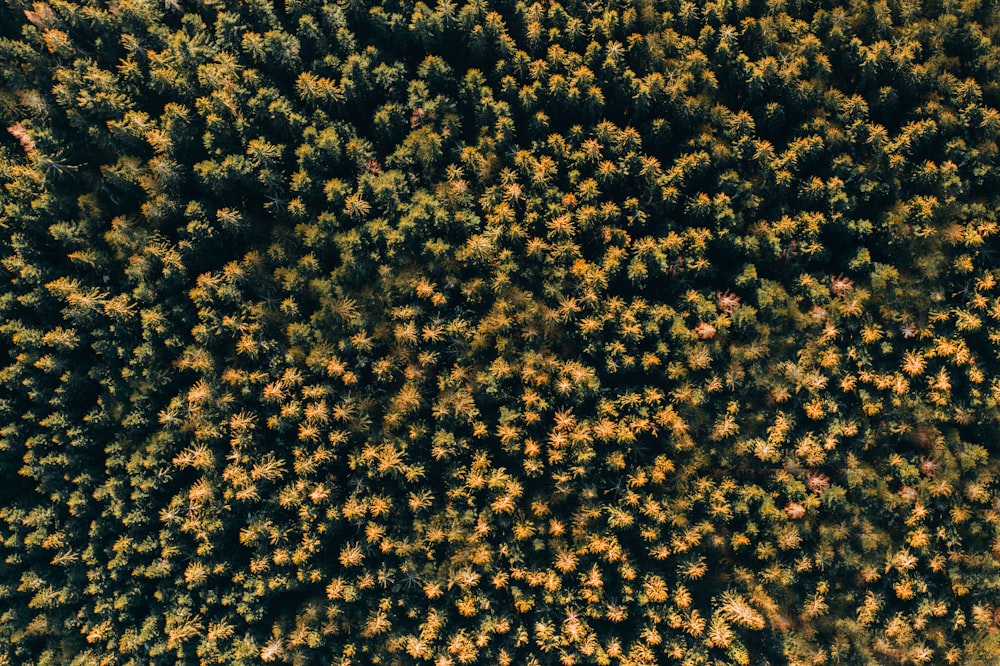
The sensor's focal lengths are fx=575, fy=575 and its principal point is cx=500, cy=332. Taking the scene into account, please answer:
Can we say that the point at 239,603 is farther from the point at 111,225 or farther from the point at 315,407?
the point at 111,225

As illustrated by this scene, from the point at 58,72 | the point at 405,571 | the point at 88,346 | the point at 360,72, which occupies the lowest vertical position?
the point at 405,571

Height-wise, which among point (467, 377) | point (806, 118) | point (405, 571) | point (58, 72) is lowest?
point (405, 571)

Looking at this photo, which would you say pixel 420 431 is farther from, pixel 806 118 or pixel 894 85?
pixel 894 85

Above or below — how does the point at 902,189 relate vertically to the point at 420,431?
above

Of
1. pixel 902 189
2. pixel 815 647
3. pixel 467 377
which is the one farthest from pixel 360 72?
pixel 815 647

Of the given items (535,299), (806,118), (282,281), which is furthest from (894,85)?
(282,281)

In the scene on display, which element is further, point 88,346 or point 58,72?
point 88,346
